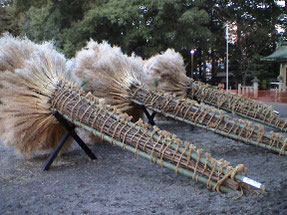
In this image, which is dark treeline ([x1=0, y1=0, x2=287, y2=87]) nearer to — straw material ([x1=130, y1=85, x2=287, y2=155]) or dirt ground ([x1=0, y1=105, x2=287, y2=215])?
straw material ([x1=130, y1=85, x2=287, y2=155])

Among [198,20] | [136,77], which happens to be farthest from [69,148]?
[198,20]

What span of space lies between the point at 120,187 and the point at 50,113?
5.28 feet

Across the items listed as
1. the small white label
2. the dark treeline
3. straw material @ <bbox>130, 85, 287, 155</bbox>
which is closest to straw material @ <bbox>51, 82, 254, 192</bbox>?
the small white label

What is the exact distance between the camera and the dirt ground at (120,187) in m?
3.05

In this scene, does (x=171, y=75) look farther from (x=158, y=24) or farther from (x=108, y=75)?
(x=158, y=24)

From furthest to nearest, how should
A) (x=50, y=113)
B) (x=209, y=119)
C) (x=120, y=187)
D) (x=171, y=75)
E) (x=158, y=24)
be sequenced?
(x=158, y=24)
(x=171, y=75)
(x=209, y=119)
(x=50, y=113)
(x=120, y=187)

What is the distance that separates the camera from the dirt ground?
3.05m

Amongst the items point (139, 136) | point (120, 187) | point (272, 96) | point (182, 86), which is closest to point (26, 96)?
point (139, 136)

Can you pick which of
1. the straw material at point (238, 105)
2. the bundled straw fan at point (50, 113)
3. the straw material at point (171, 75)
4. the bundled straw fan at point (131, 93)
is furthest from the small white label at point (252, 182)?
the straw material at point (171, 75)

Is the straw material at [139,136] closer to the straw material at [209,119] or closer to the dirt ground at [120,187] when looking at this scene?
the dirt ground at [120,187]

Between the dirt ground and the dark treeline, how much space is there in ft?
42.1

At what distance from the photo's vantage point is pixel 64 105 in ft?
15.3

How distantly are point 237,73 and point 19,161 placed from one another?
70.7ft

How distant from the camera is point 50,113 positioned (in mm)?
4793
